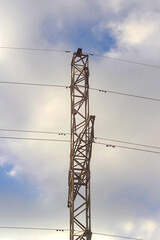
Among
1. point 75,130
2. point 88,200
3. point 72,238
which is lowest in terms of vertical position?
point 72,238

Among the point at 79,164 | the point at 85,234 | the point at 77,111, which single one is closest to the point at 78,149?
the point at 79,164

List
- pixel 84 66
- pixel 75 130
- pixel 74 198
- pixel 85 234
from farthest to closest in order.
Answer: pixel 84 66, pixel 75 130, pixel 74 198, pixel 85 234

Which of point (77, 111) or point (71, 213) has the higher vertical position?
point (77, 111)

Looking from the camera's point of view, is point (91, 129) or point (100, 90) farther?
point (100, 90)

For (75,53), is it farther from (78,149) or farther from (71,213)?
(71,213)

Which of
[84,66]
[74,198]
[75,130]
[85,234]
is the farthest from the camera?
[84,66]

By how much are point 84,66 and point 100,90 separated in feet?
9.41

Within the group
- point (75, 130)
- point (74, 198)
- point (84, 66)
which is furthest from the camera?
point (84, 66)

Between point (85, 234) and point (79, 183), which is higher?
point (79, 183)

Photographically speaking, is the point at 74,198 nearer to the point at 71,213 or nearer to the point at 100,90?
the point at 71,213

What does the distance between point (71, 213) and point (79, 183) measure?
2.33 metres

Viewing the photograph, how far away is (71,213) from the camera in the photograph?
30.8m

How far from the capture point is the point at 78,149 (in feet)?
107

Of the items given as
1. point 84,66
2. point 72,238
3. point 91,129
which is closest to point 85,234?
point 72,238
